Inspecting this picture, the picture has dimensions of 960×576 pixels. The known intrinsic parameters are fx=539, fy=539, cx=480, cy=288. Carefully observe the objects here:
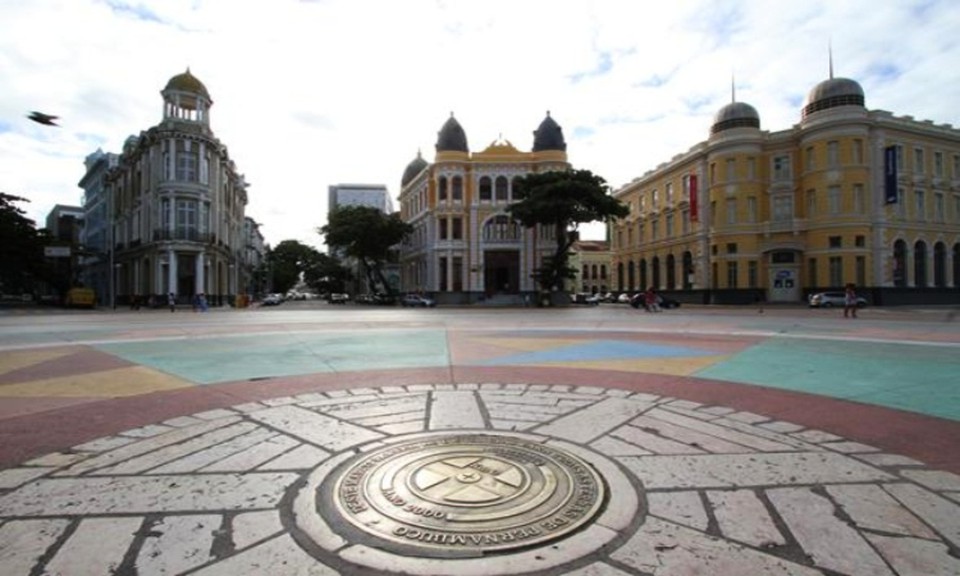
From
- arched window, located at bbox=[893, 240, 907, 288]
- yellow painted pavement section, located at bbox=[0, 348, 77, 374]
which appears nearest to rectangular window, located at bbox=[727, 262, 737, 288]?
arched window, located at bbox=[893, 240, 907, 288]

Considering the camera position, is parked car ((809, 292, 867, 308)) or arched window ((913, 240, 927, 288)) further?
arched window ((913, 240, 927, 288))

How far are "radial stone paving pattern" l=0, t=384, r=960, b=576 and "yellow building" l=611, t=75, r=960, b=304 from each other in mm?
48757

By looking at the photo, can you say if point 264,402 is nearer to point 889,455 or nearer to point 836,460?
point 836,460

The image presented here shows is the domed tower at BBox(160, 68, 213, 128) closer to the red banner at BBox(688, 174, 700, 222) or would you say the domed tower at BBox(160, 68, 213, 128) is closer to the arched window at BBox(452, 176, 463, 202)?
the arched window at BBox(452, 176, 463, 202)

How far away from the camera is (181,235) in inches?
1857

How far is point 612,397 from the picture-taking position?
643 centimetres

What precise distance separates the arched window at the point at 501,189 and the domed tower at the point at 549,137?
4.71m

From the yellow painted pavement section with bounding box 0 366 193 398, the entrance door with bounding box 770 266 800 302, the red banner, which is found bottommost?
the yellow painted pavement section with bounding box 0 366 193 398

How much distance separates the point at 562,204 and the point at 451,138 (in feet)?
63.3

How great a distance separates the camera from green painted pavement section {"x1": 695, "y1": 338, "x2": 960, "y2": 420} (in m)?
6.44

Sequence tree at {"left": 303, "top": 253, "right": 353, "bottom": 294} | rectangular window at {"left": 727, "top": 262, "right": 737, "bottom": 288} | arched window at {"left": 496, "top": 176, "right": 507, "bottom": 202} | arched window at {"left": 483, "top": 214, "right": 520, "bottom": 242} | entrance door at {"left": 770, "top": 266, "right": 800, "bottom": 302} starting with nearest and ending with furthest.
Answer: entrance door at {"left": 770, "top": 266, "right": 800, "bottom": 302} < rectangular window at {"left": 727, "top": 262, "right": 737, "bottom": 288} < arched window at {"left": 483, "top": 214, "right": 520, "bottom": 242} < arched window at {"left": 496, "top": 176, "right": 507, "bottom": 202} < tree at {"left": 303, "top": 253, "right": 353, "bottom": 294}

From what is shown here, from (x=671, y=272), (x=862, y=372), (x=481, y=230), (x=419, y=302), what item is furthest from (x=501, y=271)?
(x=862, y=372)

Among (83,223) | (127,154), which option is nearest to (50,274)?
(127,154)

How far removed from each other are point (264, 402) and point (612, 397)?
4078 mm
